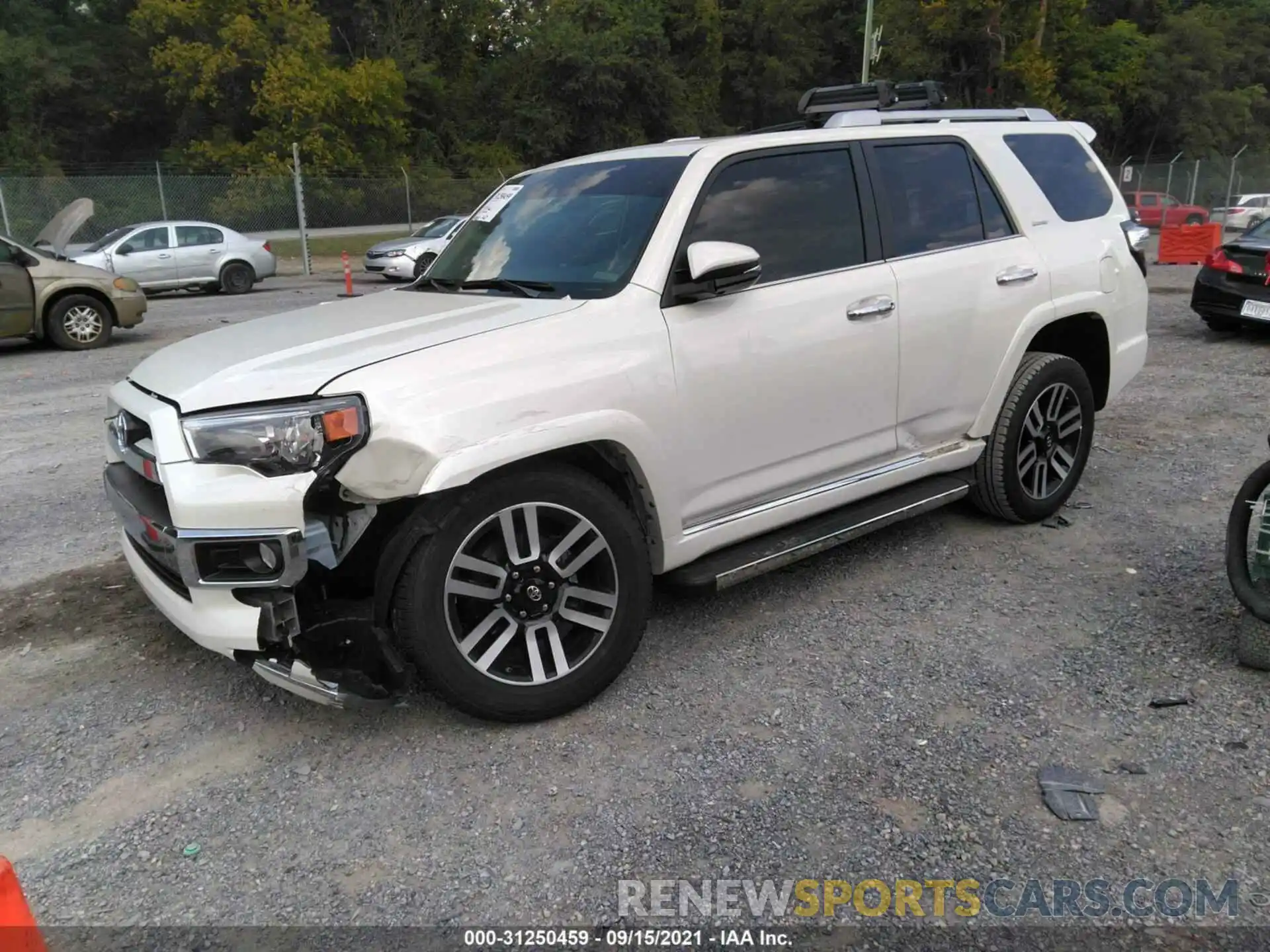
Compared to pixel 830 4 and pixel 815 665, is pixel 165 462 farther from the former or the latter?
pixel 830 4

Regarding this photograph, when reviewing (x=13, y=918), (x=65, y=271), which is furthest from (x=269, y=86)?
(x=13, y=918)

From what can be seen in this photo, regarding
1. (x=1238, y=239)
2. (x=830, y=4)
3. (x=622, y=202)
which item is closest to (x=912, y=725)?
Result: (x=622, y=202)

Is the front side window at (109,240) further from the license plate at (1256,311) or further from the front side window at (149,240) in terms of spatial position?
the license plate at (1256,311)

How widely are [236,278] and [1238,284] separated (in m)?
17.1

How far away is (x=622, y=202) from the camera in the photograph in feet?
12.4

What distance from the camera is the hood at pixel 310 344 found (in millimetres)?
2922

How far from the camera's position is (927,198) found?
4352 mm

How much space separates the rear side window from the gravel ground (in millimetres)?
1742

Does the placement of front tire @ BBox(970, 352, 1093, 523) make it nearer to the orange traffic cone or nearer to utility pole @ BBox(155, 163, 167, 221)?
the orange traffic cone

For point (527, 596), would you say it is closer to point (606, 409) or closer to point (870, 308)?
point (606, 409)

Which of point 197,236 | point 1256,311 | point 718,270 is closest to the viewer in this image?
point 718,270

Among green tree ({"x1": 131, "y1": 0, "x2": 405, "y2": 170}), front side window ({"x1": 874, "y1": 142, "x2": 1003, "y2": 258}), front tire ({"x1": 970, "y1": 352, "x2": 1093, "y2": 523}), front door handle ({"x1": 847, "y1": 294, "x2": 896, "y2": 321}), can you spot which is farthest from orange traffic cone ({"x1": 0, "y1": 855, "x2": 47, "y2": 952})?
green tree ({"x1": 131, "y1": 0, "x2": 405, "y2": 170})

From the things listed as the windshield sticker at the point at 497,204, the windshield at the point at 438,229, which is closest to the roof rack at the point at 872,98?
the windshield sticker at the point at 497,204

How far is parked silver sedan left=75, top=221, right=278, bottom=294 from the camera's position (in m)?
17.8
